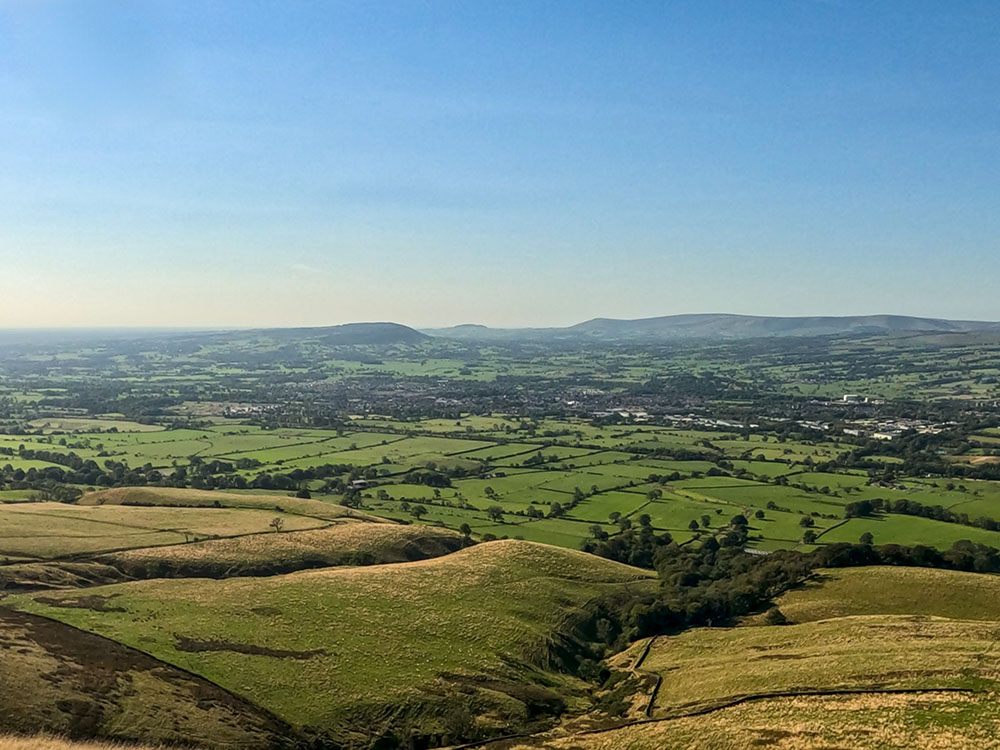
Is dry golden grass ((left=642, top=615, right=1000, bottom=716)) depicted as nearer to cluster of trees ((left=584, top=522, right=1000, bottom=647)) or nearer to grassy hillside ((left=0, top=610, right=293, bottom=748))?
cluster of trees ((left=584, top=522, right=1000, bottom=647))

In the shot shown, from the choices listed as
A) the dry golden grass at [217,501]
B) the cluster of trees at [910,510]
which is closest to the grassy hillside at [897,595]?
the cluster of trees at [910,510]

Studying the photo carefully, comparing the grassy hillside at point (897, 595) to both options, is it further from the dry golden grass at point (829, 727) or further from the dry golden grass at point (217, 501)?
the dry golden grass at point (217, 501)

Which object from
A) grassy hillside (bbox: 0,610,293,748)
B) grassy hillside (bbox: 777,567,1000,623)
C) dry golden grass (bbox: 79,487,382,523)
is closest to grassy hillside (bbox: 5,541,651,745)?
grassy hillside (bbox: 0,610,293,748)

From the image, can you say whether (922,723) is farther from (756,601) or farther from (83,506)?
(83,506)

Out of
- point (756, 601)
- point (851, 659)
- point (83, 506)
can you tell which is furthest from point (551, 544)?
point (83, 506)

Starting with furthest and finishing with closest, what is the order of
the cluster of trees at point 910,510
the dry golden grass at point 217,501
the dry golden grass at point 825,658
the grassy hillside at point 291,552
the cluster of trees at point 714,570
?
the cluster of trees at point 910,510, the dry golden grass at point 217,501, the grassy hillside at point 291,552, the cluster of trees at point 714,570, the dry golden grass at point 825,658

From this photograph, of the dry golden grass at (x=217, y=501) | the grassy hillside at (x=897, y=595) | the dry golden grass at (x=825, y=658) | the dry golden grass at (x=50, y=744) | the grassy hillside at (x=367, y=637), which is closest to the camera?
the dry golden grass at (x=50, y=744)

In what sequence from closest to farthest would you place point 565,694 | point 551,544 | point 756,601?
point 565,694 < point 756,601 < point 551,544
